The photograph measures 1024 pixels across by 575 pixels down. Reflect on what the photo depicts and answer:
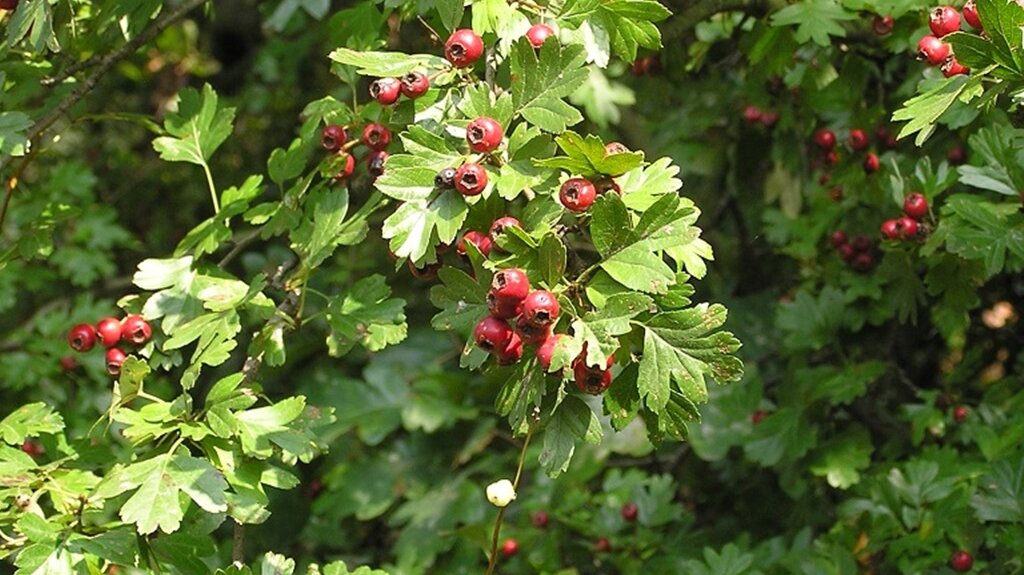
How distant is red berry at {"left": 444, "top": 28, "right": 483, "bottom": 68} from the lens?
1.51 metres

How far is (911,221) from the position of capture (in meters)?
1.99

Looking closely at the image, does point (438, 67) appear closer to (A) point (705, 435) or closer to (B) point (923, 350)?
(A) point (705, 435)

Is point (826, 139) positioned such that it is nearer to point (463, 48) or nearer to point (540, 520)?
point (540, 520)

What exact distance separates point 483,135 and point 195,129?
767 mm

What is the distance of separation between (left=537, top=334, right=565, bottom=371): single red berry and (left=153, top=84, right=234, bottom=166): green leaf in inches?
34.2

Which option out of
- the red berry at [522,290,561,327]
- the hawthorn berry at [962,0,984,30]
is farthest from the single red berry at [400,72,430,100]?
the hawthorn berry at [962,0,984,30]

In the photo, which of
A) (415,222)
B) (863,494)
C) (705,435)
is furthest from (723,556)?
(415,222)

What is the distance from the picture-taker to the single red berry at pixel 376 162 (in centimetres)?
163

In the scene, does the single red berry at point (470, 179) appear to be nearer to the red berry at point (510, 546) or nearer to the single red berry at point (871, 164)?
the single red berry at point (871, 164)

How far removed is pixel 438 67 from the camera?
1556 millimetres

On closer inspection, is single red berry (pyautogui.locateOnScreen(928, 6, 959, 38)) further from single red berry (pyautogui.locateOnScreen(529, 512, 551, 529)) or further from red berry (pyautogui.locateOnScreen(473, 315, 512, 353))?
single red berry (pyautogui.locateOnScreen(529, 512, 551, 529))

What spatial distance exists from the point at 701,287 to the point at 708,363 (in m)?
1.94

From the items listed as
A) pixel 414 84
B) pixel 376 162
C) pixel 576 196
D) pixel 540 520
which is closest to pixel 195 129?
pixel 376 162

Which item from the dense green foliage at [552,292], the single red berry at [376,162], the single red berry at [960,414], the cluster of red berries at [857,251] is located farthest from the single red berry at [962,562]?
the single red berry at [376,162]
